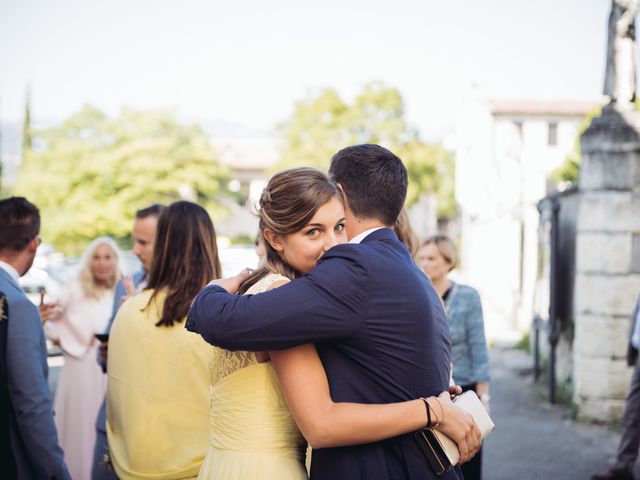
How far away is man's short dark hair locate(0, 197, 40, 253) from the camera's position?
3.98 m

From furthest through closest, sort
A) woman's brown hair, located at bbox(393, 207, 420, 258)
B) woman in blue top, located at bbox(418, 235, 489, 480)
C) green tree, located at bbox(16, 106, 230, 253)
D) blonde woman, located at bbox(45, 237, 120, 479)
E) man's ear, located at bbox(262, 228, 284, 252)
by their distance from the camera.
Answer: green tree, located at bbox(16, 106, 230, 253) → blonde woman, located at bbox(45, 237, 120, 479) → woman in blue top, located at bbox(418, 235, 489, 480) → woman's brown hair, located at bbox(393, 207, 420, 258) → man's ear, located at bbox(262, 228, 284, 252)

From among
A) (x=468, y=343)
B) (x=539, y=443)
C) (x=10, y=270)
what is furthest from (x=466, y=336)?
(x=539, y=443)

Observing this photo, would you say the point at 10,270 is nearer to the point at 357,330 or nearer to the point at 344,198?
the point at 344,198

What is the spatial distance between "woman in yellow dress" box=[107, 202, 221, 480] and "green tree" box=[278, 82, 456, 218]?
1603 inches

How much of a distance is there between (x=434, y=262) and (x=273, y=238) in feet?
11.1

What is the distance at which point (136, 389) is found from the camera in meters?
3.58

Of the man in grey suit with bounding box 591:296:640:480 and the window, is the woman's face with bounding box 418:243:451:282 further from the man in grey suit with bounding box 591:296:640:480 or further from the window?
the window

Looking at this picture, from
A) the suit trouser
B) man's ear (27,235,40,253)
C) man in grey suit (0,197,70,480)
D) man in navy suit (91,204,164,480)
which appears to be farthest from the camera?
the suit trouser

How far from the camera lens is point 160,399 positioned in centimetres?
354

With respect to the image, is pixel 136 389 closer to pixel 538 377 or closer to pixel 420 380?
pixel 420 380

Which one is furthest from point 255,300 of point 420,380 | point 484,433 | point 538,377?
point 538,377

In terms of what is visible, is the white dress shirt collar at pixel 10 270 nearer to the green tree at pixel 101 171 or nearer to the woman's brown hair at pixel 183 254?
the woman's brown hair at pixel 183 254

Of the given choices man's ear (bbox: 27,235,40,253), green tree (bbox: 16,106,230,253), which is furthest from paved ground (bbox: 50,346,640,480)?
green tree (bbox: 16,106,230,253)

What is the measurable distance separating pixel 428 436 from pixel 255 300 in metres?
0.71
